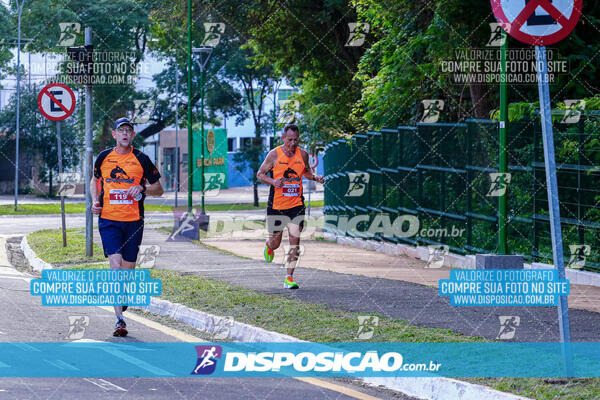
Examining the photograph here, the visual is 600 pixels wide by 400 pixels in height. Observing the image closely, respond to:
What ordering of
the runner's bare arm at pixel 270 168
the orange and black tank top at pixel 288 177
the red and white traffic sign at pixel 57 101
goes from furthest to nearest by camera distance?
the red and white traffic sign at pixel 57 101 < the orange and black tank top at pixel 288 177 < the runner's bare arm at pixel 270 168

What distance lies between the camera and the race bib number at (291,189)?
38.8ft

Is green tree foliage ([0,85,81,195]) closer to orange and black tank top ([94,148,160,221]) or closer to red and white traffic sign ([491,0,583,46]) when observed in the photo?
orange and black tank top ([94,148,160,221])

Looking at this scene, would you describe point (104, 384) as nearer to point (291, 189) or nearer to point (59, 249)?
point (291, 189)

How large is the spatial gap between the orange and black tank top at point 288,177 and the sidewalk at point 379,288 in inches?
42.9

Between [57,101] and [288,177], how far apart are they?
7316mm

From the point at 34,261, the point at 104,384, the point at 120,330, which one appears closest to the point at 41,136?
the point at 34,261

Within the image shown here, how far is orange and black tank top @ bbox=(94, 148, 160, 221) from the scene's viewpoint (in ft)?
30.9

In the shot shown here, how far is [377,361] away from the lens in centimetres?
747

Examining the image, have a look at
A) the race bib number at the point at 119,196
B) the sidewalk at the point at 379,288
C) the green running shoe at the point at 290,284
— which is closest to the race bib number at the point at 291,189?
the green running shoe at the point at 290,284

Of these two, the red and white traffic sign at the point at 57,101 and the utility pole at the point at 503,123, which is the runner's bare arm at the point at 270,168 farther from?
the red and white traffic sign at the point at 57,101

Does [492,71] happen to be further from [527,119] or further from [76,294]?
[76,294]

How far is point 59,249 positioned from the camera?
18453 mm

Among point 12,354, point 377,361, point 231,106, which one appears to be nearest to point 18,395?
point 12,354

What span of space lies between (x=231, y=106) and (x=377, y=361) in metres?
48.2
